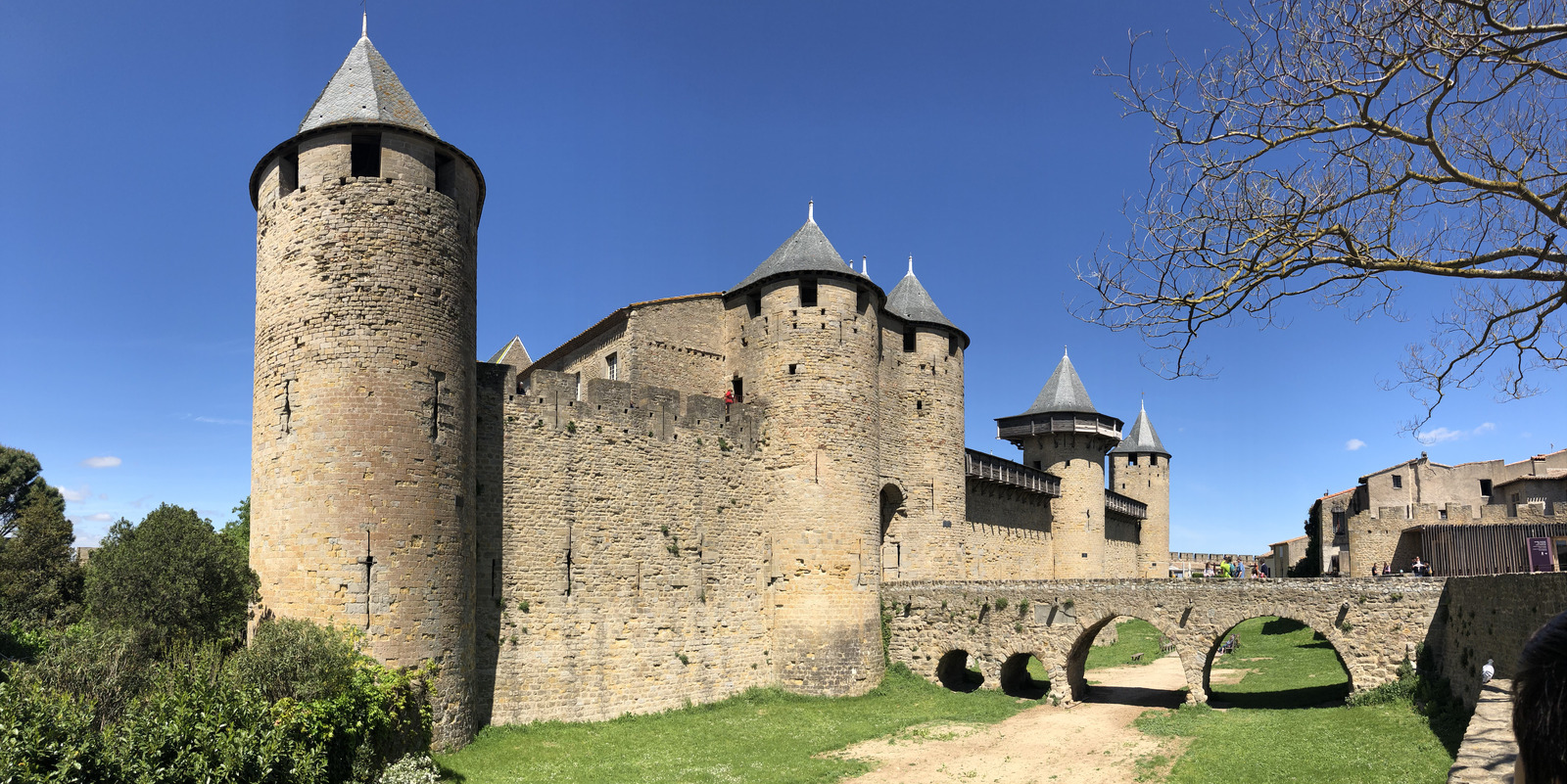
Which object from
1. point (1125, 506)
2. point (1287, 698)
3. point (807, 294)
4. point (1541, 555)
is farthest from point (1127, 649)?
point (807, 294)

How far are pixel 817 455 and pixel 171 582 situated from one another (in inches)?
534

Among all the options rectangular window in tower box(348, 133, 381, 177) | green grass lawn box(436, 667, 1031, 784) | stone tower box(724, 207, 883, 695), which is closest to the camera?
green grass lawn box(436, 667, 1031, 784)

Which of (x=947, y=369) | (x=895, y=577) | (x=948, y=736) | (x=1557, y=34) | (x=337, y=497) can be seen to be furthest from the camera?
(x=947, y=369)

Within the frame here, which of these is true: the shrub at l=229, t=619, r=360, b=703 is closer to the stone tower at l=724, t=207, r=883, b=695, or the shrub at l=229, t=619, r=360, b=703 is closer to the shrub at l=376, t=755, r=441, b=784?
the shrub at l=376, t=755, r=441, b=784

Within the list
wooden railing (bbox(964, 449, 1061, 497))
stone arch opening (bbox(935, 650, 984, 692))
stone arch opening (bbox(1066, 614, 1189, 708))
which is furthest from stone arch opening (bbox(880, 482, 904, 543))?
stone arch opening (bbox(1066, 614, 1189, 708))

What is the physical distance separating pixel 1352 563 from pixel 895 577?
18.5 meters

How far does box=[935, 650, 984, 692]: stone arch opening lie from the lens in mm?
25594

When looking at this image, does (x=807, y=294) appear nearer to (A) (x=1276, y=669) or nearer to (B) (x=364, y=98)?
(B) (x=364, y=98)

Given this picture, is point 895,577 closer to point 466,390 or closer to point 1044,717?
point 1044,717

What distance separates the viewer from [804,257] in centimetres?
2484

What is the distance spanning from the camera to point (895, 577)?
2744 centimetres

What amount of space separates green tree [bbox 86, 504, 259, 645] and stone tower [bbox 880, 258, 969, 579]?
650 inches

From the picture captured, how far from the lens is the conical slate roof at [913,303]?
2939 centimetres

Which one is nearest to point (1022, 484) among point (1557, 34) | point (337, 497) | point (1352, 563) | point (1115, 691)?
point (1115, 691)
